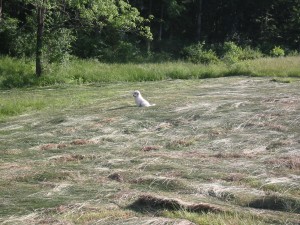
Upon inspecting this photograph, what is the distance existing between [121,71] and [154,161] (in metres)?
18.6

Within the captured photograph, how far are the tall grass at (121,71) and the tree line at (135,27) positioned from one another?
0.79 meters

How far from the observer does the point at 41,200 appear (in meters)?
6.37

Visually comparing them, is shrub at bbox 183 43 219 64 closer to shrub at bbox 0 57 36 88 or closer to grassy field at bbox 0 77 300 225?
shrub at bbox 0 57 36 88

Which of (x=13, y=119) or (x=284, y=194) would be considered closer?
(x=284, y=194)

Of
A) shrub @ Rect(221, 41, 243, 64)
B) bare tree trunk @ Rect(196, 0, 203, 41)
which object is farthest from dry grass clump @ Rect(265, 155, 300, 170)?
bare tree trunk @ Rect(196, 0, 203, 41)

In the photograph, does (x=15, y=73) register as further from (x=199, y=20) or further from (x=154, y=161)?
(x=199, y=20)

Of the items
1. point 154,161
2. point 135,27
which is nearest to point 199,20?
point 135,27

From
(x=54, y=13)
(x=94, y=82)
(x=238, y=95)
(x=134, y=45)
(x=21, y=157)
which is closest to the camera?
(x=21, y=157)

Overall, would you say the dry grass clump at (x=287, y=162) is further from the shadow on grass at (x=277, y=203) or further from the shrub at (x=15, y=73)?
the shrub at (x=15, y=73)

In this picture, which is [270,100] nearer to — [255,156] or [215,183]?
[255,156]

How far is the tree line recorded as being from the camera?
2545 cm

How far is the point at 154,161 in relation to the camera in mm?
8289

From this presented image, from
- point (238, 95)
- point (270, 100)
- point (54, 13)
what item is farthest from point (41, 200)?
point (54, 13)

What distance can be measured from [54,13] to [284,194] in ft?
74.9
